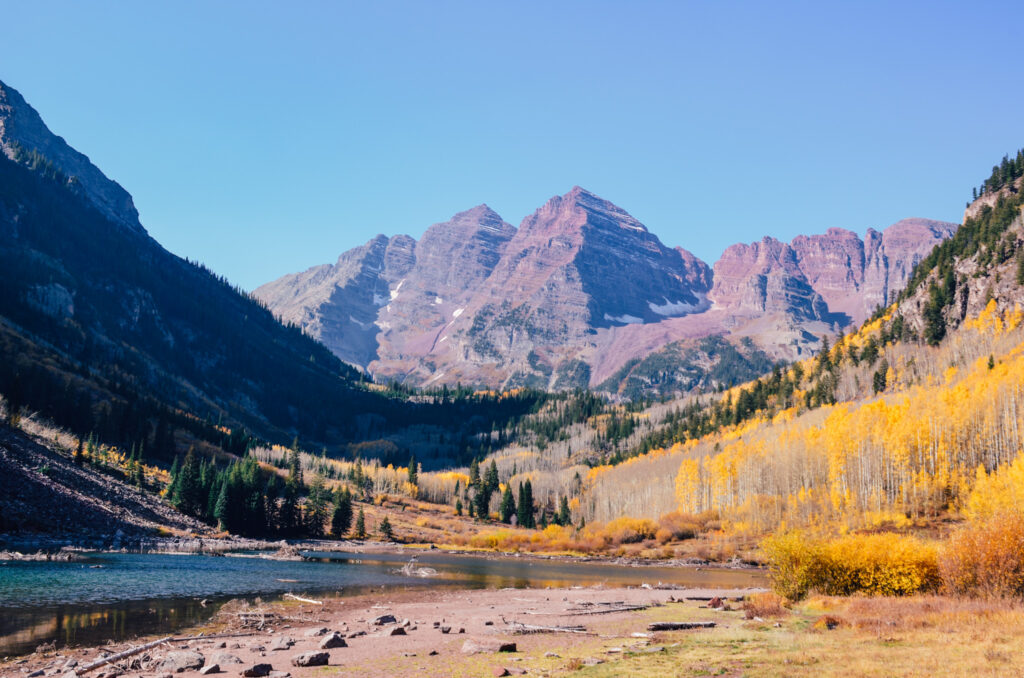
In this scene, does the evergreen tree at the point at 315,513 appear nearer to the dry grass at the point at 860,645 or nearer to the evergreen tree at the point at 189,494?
the evergreen tree at the point at 189,494

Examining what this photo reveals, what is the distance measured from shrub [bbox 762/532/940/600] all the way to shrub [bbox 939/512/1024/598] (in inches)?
90.0

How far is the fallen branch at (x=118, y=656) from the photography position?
24.9 metres

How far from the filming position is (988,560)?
1324 inches

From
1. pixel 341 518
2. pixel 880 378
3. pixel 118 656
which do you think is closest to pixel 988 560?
pixel 118 656

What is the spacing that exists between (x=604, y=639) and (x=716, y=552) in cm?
10119

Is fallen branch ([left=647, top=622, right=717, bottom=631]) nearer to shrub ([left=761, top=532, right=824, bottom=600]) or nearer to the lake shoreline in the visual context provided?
shrub ([left=761, top=532, right=824, bottom=600])

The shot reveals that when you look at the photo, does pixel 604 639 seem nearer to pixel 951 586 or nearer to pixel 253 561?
pixel 951 586

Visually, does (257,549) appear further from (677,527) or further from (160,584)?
(677,527)

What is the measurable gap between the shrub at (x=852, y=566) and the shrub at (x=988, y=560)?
7.50 ft

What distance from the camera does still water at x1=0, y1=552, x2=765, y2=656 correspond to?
3431cm

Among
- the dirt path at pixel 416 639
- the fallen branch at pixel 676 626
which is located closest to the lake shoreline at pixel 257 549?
the dirt path at pixel 416 639

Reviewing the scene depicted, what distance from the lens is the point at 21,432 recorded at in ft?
329

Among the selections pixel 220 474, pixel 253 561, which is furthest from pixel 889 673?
pixel 220 474

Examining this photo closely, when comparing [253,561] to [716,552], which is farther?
[716,552]
